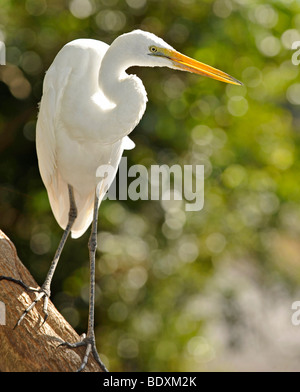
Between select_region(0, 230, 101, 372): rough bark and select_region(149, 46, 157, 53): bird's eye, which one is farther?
select_region(149, 46, 157, 53): bird's eye

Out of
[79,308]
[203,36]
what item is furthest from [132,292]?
[203,36]

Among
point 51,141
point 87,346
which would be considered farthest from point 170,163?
point 87,346

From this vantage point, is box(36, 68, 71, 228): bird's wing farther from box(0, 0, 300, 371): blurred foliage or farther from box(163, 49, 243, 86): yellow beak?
box(0, 0, 300, 371): blurred foliage

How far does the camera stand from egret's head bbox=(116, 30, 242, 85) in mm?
1468

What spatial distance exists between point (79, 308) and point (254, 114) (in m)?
1.19

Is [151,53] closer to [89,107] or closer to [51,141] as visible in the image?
[89,107]

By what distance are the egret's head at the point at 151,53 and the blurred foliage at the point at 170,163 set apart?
110 centimetres

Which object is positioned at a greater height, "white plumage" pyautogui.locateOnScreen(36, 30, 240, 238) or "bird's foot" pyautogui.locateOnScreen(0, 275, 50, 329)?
"white plumage" pyautogui.locateOnScreen(36, 30, 240, 238)

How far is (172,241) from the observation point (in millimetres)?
2758

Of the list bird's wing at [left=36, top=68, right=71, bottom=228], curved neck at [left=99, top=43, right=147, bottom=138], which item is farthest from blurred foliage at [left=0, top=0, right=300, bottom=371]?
curved neck at [left=99, top=43, right=147, bottom=138]

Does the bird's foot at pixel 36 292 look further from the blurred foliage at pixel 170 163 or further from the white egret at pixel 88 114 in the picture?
the blurred foliage at pixel 170 163

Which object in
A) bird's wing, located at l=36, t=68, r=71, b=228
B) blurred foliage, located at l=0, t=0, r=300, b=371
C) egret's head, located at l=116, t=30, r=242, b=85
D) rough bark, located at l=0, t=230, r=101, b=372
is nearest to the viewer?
rough bark, located at l=0, t=230, r=101, b=372

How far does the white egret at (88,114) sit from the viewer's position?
1.49 meters
